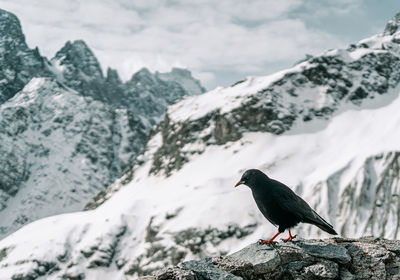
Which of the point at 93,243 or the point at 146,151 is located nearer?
the point at 93,243

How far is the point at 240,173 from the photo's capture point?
3937 inches

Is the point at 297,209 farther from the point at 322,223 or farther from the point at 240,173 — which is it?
the point at 240,173

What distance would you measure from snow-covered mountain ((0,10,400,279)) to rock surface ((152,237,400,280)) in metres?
68.1

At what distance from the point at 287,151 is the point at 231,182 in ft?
58.7

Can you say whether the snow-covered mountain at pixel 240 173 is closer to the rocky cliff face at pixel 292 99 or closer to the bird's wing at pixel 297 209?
the rocky cliff face at pixel 292 99

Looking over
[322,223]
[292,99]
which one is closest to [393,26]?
[292,99]

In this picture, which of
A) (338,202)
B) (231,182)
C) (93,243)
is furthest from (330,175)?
(93,243)

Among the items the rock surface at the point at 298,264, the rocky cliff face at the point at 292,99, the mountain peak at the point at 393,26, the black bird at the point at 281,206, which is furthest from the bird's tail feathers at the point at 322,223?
the mountain peak at the point at 393,26

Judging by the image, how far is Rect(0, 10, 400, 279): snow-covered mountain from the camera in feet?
267

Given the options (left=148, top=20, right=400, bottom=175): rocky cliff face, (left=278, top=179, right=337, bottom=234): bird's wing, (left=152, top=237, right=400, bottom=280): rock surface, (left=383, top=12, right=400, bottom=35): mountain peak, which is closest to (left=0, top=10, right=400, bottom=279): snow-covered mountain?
(left=148, top=20, right=400, bottom=175): rocky cliff face

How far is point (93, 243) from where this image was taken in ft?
299

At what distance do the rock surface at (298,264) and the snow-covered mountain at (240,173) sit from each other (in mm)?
68140

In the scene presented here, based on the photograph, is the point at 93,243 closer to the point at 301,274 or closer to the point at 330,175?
the point at 330,175

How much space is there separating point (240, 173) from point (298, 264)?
300 ft
